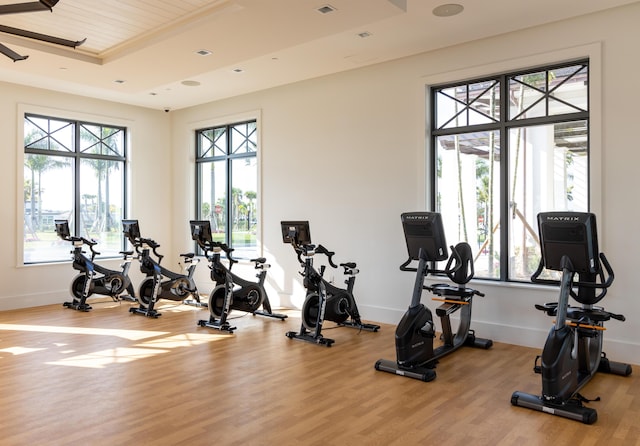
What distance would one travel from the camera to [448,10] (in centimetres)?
482

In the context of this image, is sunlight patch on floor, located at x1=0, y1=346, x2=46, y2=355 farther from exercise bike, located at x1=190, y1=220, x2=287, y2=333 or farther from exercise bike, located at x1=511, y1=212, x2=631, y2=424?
exercise bike, located at x1=511, y1=212, x2=631, y2=424

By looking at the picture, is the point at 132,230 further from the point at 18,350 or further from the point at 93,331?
the point at 18,350

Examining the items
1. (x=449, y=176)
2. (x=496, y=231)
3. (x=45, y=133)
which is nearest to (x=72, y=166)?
(x=45, y=133)

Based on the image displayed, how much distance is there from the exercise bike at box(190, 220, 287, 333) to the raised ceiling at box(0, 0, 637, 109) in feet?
6.85

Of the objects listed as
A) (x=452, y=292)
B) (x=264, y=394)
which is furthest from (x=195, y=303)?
(x=452, y=292)

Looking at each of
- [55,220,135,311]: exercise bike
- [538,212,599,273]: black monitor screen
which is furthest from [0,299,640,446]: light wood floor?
[55,220,135,311]: exercise bike

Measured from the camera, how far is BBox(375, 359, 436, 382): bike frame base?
13.9 feet

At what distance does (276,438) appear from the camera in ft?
10.2

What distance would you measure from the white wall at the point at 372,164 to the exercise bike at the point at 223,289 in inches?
39.4

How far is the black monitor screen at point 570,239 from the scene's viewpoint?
11.8ft

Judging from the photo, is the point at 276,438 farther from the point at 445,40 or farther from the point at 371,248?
the point at 445,40

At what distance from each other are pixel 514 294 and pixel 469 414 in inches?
88.8

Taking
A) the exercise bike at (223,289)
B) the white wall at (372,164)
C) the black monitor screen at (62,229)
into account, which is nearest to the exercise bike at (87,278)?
the black monitor screen at (62,229)

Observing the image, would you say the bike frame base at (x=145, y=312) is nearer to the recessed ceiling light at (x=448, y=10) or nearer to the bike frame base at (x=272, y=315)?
the bike frame base at (x=272, y=315)
